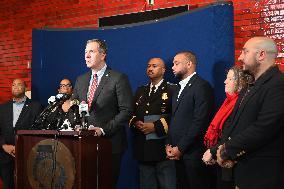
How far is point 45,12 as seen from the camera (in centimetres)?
646

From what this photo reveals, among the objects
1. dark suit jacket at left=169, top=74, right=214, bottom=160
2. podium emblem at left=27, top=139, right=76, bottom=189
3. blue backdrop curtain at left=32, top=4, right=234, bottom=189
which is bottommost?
podium emblem at left=27, top=139, right=76, bottom=189

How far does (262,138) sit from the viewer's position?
7.84ft

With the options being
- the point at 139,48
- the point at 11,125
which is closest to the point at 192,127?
the point at 139,48

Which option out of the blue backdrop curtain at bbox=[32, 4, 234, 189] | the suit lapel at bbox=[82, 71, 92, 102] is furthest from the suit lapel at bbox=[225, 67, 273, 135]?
the blue backdrop curtain at bbox=[32, 4, 234, 189]

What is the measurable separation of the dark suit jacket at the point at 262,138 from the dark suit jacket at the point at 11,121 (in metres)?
2.92

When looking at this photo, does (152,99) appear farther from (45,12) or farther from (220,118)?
(45,12)

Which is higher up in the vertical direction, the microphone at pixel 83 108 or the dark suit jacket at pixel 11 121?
the microphone at pixel 83 108

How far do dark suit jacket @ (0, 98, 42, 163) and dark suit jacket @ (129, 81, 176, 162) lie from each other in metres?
1.39

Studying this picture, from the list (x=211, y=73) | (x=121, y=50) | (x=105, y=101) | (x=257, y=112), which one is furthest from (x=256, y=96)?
(x=121, y=50)

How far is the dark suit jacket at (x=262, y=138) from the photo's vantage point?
2.39 meters

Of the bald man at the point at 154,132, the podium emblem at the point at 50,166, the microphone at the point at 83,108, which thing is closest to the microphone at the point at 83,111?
the microphone at the point at 83,108

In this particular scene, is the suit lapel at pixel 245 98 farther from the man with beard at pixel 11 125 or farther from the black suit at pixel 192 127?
the man with beard at pixel 11 125

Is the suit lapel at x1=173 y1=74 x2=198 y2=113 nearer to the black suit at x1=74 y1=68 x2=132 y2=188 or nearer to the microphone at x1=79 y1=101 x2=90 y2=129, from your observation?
the black suit at x1=74 y1=68 x2=132 y2=188

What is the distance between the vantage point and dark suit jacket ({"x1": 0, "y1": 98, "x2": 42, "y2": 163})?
4.83 m
